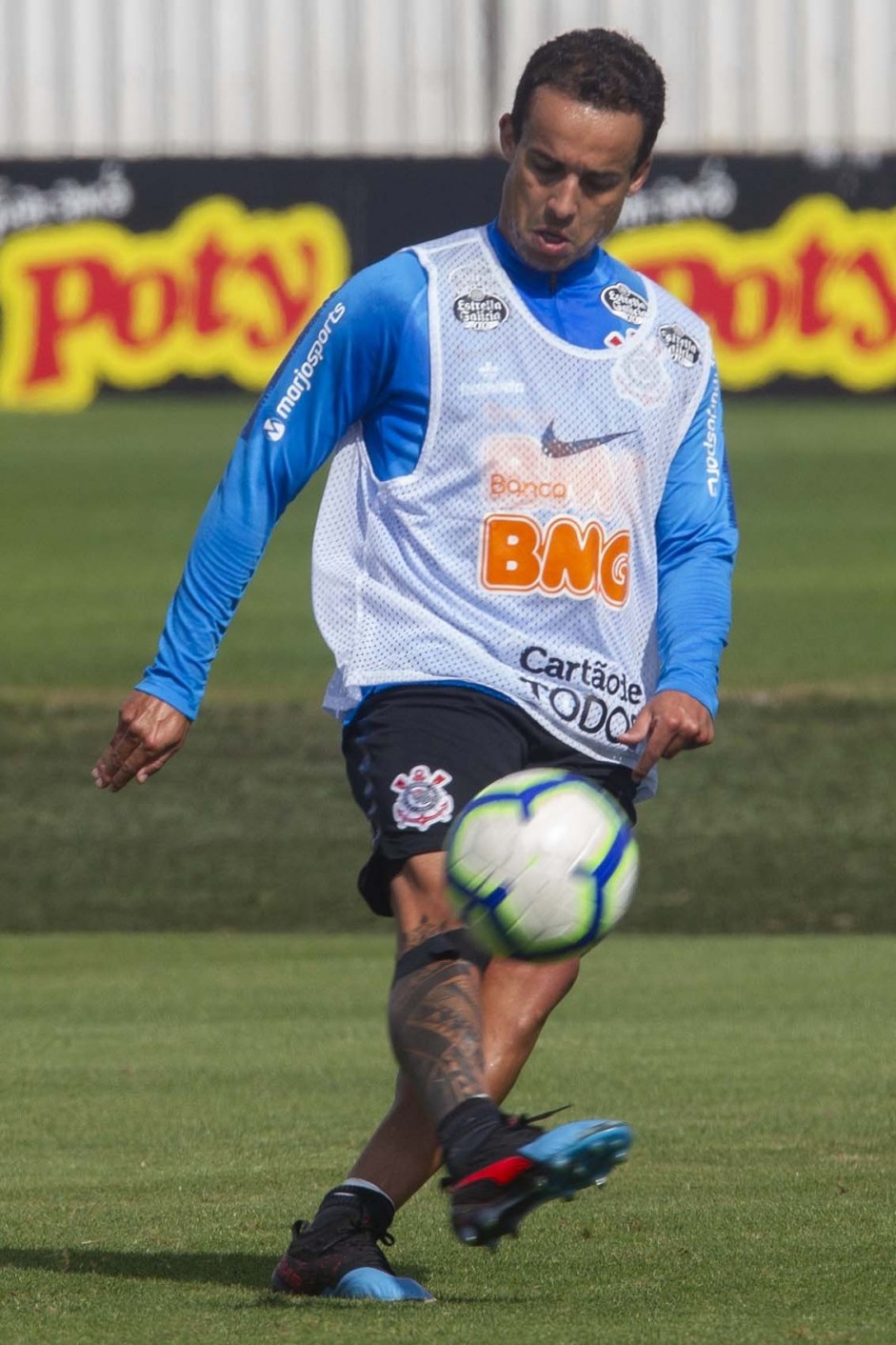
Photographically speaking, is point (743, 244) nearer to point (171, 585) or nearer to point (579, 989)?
point (171, 585)

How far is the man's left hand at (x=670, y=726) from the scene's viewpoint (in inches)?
186

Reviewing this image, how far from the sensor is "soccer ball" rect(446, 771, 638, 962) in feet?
14.6

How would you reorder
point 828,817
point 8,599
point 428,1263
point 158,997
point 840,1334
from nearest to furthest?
1. point 840,1334
2. point 428,1263
3. point 158,997
4. point 828,817
5. point 8,599

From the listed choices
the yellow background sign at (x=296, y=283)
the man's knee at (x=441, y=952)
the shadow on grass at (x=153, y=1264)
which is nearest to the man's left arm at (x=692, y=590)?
the man's knee at (x=441, y=952)

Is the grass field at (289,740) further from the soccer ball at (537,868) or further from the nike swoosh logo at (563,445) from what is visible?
the soccer ball at (537,868)

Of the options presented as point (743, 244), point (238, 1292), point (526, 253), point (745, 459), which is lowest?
point (745, 459)

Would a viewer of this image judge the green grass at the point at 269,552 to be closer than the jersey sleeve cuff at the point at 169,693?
No

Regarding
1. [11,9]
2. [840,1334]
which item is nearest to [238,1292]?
[840,1334]

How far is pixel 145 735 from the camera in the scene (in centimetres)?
468

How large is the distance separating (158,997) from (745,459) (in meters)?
19.5

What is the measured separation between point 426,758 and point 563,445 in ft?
2.15

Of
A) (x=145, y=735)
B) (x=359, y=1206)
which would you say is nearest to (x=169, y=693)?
(x=145, y=735)

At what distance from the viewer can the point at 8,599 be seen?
74.8 feet

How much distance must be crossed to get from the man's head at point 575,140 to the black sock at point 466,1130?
1.62m
